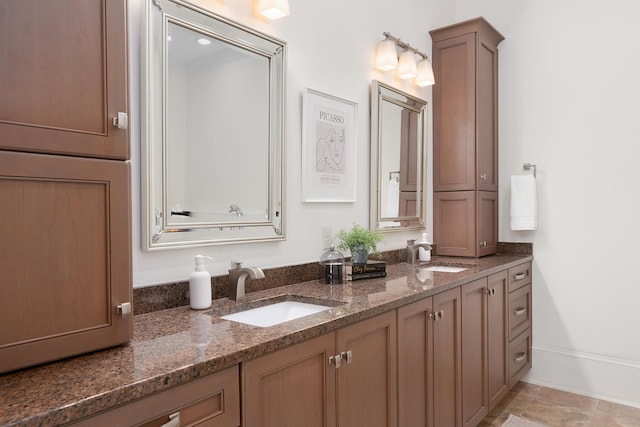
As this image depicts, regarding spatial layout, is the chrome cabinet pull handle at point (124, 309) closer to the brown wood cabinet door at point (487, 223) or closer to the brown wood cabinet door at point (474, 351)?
the brown wood cabinet door at point (474, 351)

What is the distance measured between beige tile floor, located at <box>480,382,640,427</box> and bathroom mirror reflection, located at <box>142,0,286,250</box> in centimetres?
200

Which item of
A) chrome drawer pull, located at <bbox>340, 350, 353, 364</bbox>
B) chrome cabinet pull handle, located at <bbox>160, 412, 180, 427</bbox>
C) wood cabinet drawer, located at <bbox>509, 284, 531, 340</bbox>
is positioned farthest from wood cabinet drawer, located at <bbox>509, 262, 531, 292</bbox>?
chrome cabinet pull handle, located at <bbox>160, 412, 180, 427</bbox>

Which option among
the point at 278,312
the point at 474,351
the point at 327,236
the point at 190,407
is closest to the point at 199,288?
the point at 278,312

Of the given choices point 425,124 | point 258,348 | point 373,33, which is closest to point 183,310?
point 258,348

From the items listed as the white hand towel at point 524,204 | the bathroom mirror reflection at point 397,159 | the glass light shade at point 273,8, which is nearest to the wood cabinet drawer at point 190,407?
the glass light shade at point 273,8

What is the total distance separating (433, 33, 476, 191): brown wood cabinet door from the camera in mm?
3119

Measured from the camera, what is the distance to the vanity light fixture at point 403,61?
263 centimetres

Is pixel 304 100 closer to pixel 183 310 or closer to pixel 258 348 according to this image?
pixel 183 310

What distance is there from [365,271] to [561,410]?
1.74 meters

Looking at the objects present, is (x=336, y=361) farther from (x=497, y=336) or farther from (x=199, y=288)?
(x=497, y=336)

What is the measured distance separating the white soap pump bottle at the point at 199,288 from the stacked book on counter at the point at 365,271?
31.3 inches

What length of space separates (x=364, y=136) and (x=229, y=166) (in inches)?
41.5

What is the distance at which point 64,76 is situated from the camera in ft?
3.25

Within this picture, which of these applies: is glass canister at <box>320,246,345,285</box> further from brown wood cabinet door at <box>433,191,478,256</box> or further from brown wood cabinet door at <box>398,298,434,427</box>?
brown wood cabinet door at <box>433,191,478,256</box>
